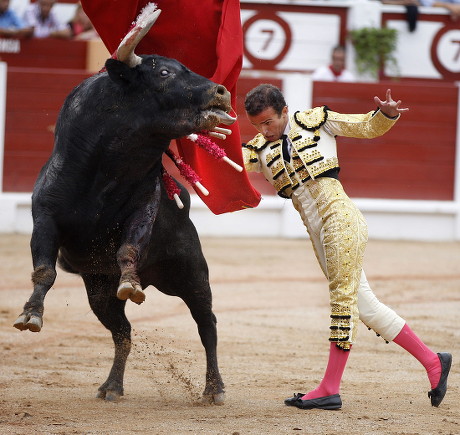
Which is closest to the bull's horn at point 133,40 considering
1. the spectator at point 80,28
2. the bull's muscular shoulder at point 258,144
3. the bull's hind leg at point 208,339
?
the bull's muscular shoulder at point 258,144

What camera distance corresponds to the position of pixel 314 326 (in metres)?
5.79

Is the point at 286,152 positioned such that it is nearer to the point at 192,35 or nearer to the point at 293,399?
the point at 192,35

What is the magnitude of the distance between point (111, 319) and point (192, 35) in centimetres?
120

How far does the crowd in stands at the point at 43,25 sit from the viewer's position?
9.90 meters

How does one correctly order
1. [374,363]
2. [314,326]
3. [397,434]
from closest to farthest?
1. [397,434]
2. [374,363]
3. [314,326]

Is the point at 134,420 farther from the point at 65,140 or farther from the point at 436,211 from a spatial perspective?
the point at 436,211

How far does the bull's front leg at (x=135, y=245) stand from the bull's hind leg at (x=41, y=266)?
0.23 meters

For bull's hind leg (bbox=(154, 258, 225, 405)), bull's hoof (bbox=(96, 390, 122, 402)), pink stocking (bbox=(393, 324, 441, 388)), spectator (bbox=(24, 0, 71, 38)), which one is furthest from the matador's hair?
spectator (bbox=(24, 0, 71, 38))

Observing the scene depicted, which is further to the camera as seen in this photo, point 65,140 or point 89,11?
point 89,11

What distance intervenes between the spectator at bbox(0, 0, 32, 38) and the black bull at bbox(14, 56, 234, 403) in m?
6.65

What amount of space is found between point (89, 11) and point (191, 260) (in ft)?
3.33

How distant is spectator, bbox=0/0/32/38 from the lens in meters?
9.83

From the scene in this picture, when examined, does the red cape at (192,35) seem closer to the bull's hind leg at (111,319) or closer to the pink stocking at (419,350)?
the bull's hind leg at (111,319)

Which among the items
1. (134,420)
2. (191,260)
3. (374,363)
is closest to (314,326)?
(374,363)
